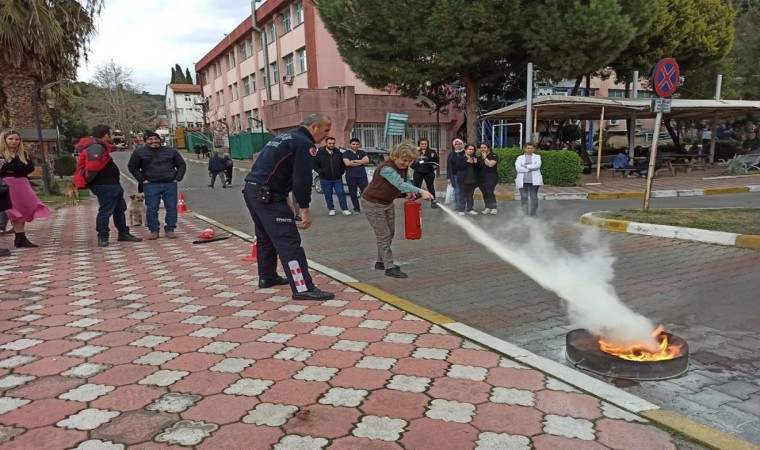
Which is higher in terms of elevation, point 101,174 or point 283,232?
point 101,174

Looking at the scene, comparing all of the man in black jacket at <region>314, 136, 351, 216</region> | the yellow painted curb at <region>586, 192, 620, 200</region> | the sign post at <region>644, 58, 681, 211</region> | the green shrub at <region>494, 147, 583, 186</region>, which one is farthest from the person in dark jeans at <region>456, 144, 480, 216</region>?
the green shrub at <region>494, 147, 583, 186</region>

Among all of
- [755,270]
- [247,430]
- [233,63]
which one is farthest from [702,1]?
[233,63]

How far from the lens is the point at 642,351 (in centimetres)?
338

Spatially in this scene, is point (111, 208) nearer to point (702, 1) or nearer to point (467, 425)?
point (467, 425)

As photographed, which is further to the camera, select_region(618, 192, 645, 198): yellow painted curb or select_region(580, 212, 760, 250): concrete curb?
select_region(618, 192, 645, 198): yellow painted curb

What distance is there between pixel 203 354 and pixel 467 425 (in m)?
1.97

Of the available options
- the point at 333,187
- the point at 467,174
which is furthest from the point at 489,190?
the point at 333,187

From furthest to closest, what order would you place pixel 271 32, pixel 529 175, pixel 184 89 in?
pixel 184 89 < pixel 271 32 < pixel 529 175

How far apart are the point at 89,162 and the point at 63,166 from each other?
59.2ft

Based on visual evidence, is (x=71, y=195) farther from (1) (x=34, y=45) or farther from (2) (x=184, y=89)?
(2) (x=184, y=89)

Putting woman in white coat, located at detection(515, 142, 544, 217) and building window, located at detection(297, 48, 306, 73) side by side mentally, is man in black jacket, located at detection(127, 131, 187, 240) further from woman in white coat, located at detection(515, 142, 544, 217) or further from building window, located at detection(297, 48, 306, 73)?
building window, located at detection(297, 48, 306, 73)

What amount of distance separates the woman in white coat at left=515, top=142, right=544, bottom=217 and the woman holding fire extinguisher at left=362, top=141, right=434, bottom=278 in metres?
5.10

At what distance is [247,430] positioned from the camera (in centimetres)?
260

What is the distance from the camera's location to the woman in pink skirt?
7246 mm
